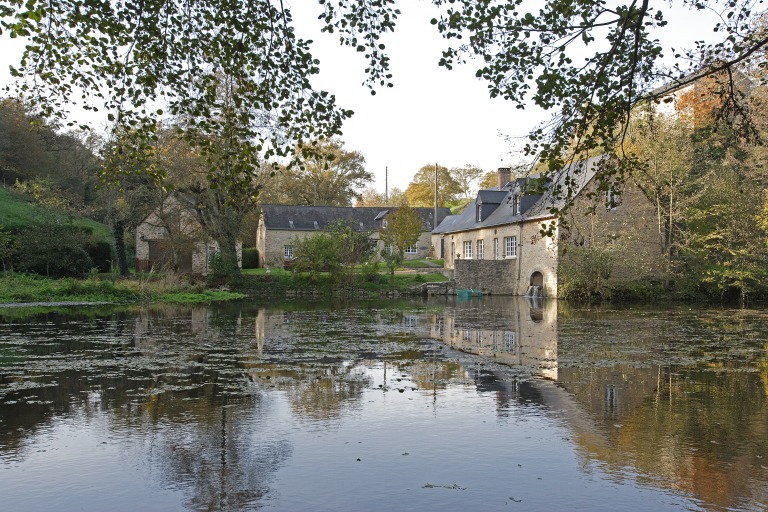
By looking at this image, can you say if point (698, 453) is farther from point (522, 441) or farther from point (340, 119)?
point (340, 119)

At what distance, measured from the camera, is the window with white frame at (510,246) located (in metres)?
39.5

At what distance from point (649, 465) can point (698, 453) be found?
24.7 inches

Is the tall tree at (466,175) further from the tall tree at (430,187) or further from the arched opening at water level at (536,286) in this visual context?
the arched opening at water level at (536,286)

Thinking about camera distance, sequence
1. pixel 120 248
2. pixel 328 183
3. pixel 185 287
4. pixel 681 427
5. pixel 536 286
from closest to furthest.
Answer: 1. pixel 681 427
2. pixel 185 287
3. pixel 536 286
4. pixel 120 248
5. pixel 328 183

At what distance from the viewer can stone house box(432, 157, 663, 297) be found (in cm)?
3391

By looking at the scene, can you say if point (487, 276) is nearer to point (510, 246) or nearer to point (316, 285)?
point (510, 246)


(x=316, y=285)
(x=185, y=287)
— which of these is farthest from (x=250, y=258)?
(x=185, y=287)

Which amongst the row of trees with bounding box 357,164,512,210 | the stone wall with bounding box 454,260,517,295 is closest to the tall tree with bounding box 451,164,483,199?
the row of trees with bounding box 357,164,512,210

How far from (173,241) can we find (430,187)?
45822 mm

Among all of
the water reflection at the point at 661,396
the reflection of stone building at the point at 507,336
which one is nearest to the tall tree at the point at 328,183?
the reflection of stone building at the point at 507,336

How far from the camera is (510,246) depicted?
40031 millimetres

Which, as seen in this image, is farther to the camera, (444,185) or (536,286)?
(444,185)

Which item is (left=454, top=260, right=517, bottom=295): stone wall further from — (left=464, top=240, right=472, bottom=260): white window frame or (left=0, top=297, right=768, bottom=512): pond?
(left=0, top=297, right=768, bottom=512): pond

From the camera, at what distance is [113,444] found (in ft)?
18.9
